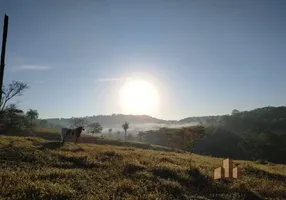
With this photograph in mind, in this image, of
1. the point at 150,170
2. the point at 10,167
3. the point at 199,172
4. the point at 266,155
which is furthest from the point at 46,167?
the point at 266,155

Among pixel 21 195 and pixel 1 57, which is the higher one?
pixel 1 57

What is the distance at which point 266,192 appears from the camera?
718 inches

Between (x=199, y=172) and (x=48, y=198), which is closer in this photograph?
(x=48, y=198)

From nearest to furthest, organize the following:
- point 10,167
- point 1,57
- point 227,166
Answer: point 227,166 → point 10,167 → point 1,57

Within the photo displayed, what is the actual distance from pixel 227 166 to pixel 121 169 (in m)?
7.43

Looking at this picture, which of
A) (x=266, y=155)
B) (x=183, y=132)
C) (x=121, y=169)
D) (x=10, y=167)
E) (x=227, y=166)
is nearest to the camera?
(x=227, y=166)

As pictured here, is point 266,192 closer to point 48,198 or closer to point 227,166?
point 227,166

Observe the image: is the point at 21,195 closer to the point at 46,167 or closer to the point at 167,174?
the point at 46,167

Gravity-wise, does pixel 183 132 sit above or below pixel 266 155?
above

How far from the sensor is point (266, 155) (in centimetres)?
12900

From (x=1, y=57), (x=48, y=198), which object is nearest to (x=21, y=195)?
(x=48, y=198)

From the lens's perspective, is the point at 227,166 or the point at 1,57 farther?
the point at 1,57

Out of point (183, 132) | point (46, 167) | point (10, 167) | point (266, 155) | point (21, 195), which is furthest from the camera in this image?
point (266, 155)

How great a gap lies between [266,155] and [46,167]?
125 metres
